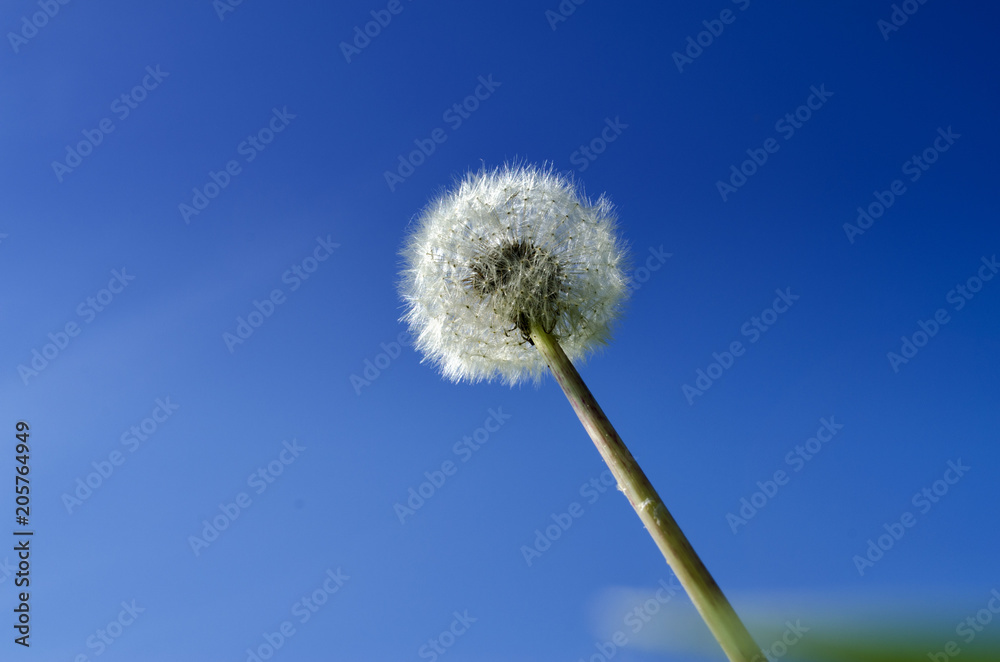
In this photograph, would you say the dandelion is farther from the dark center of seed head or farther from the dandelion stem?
the dandelion stem

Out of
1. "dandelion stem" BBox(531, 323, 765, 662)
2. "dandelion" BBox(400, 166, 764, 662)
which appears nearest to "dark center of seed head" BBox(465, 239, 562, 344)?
"dandelion" BBox(400, 166, 764, 662)

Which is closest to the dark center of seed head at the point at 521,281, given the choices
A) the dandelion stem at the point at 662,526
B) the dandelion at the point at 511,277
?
the dandelion at the point at 511,277

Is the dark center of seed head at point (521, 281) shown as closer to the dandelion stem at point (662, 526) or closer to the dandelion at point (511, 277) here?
the dandelion at point (511, 277)

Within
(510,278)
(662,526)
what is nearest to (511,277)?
(510,278)

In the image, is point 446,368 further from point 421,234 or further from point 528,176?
point 528,176

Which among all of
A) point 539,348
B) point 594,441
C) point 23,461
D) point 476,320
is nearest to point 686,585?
point 594,441
